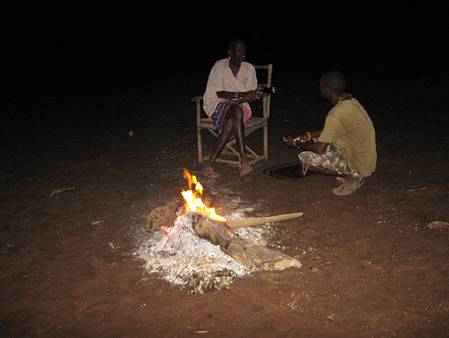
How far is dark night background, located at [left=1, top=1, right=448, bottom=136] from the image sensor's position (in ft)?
31.9

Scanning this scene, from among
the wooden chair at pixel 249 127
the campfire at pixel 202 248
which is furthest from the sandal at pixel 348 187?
the wooden chair at pixel 249 127

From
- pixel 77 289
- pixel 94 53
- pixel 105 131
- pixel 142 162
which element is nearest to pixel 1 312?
pixel 77 289

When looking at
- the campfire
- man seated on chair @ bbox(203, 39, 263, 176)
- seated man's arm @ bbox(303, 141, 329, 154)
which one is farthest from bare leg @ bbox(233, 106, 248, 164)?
the campfire

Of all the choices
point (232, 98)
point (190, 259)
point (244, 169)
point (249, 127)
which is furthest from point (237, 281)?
point (232, 98)

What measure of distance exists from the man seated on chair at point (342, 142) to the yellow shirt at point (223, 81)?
1286 millimetres

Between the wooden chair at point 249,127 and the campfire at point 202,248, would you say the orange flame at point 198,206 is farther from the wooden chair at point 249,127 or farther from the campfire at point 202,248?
the wooden chair at point 249,127

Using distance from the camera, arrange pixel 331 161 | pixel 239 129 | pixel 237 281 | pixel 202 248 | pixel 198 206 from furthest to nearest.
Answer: pixel 239 129, pixel 331 161, pixel 198 206, pixel 202 248, pixel 237 281

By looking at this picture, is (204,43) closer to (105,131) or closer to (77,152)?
(105,131)

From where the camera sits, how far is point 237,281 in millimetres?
3219

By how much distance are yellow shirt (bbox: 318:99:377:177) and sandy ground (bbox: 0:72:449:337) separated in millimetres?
372

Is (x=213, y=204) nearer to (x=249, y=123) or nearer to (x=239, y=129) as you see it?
(x=239, y=129)

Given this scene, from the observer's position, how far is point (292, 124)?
7.67 metres

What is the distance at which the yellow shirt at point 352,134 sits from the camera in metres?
4.30

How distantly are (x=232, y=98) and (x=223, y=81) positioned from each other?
258mm
